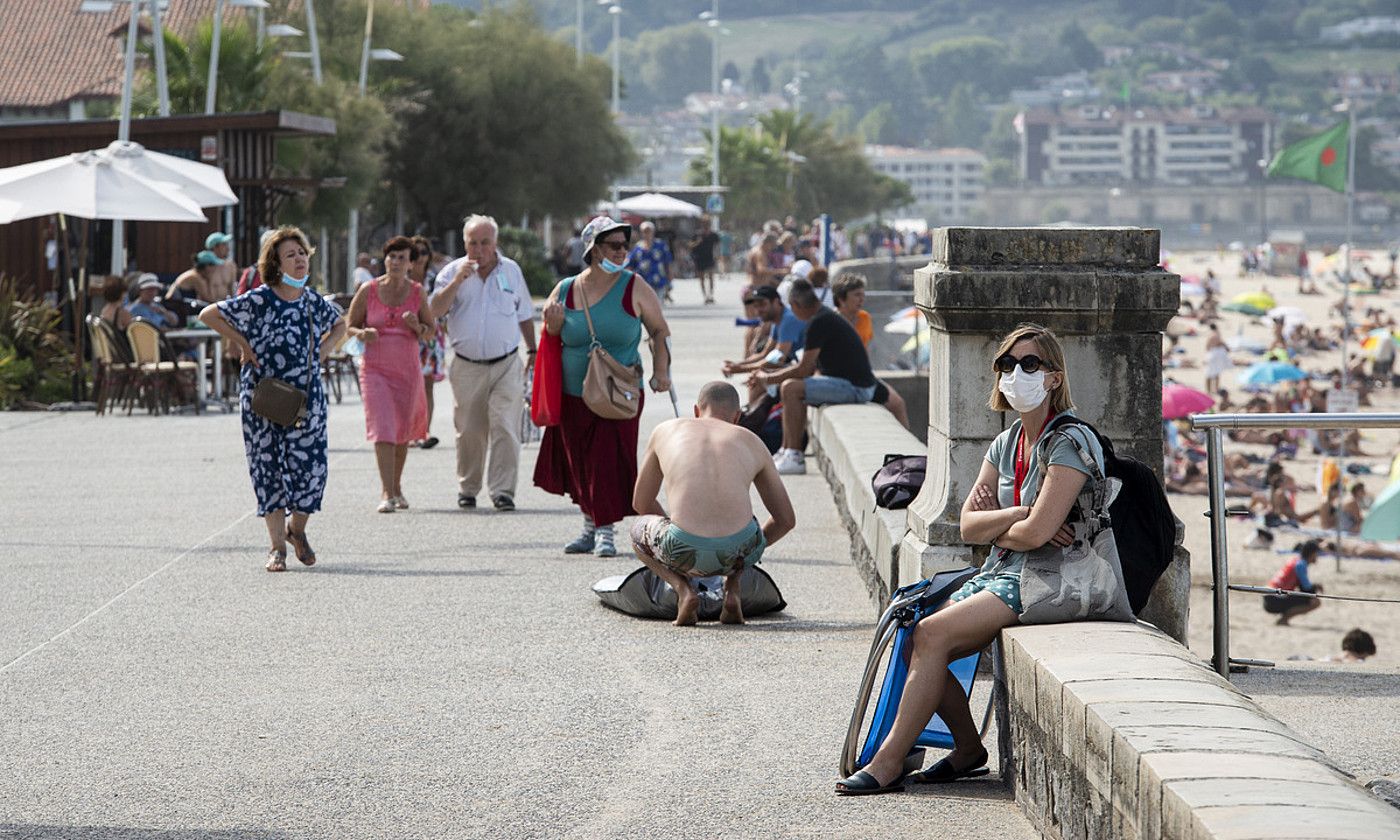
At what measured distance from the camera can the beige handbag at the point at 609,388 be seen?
904cm

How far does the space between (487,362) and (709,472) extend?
3.60 metres

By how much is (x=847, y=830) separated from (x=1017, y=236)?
234cm

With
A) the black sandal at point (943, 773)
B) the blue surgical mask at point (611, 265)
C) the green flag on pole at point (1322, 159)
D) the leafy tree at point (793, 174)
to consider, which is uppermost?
the leafy tree at point (793, 174)

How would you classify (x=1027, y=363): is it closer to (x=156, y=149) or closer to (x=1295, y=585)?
(x=1295, y=585)

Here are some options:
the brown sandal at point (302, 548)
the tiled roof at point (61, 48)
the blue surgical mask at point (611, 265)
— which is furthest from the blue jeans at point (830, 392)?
the tiled roof at point (61, 48)

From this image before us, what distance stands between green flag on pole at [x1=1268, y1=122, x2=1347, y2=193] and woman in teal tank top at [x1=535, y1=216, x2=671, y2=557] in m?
37.8

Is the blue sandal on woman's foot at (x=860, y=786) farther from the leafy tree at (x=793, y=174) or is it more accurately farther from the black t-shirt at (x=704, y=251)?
the leafy tree at (x=793, y=174)

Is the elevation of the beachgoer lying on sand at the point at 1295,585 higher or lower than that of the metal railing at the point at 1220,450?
lower

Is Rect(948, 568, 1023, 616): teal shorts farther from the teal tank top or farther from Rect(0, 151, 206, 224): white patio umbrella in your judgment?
Rect(0, 151, 206, 224): white patio umbrella

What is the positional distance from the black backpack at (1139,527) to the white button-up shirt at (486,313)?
569cm

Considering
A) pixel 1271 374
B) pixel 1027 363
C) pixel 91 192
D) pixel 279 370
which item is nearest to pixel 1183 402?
pixel 1271 374

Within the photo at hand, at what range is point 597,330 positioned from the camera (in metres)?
9.23

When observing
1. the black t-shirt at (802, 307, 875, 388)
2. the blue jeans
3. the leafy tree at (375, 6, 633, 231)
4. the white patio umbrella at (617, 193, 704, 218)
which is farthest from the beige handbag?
the white patio umbrella at (617, 193, 704, 218)

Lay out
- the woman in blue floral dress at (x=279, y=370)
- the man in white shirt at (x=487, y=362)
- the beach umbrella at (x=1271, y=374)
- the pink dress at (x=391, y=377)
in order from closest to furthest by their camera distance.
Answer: the woman in blue floral dress at (x=279, y=370) → the pink dress at (x=391, y=377) → the man in white shirt at (x=487, y=362) → the beach umbrella at (x=1271, y=374)
